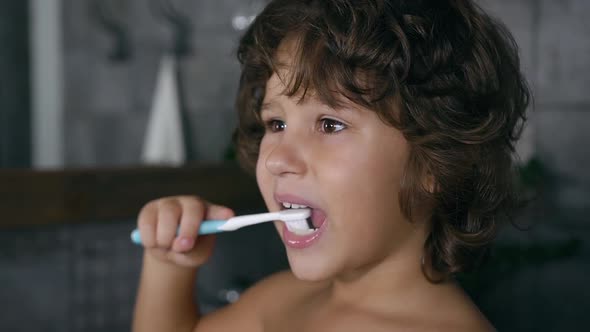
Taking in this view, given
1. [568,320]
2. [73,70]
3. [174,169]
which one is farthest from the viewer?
[73,70]

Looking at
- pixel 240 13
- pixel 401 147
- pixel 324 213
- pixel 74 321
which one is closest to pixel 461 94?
pixel 401 147

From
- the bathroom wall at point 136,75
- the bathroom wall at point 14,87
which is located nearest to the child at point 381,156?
the bathroom wall at point 136,75

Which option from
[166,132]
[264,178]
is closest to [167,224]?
[264,178]

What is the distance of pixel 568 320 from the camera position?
3.99ft

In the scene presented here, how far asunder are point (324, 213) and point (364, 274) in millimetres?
125

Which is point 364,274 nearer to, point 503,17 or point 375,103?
point 375,103

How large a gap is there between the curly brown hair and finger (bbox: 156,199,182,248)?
0.21 metres

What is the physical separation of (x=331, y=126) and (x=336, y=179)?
63 mm

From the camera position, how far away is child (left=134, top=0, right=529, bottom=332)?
647 mm

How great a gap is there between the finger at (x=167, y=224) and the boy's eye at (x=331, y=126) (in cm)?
22

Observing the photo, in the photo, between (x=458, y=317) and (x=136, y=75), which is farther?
(x=136, y=75)

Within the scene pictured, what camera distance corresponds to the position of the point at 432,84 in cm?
66

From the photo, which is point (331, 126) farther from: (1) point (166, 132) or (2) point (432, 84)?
(1) point (166, 132)

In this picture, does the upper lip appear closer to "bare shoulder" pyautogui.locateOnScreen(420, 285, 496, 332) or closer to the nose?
the nose
